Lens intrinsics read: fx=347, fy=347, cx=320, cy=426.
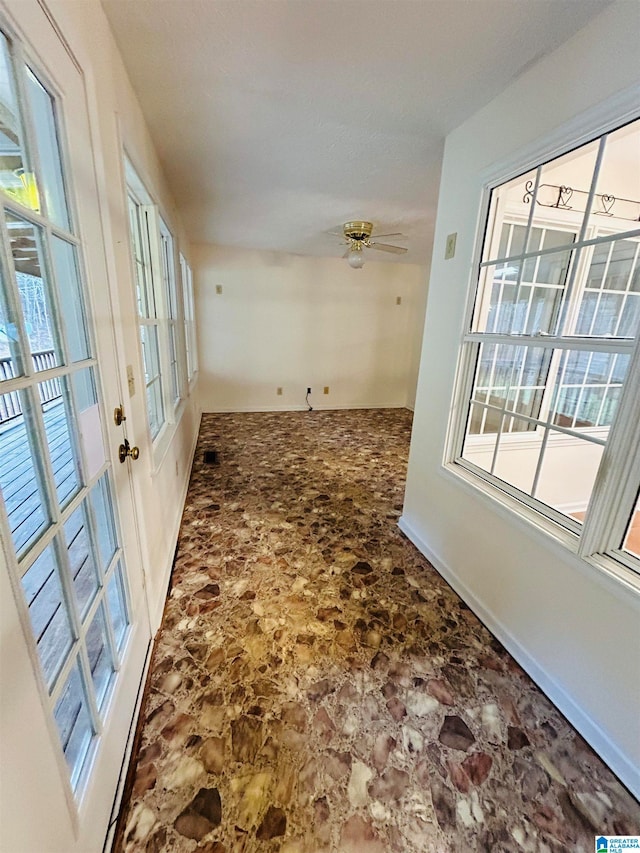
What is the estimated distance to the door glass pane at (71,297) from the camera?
85 centimetres

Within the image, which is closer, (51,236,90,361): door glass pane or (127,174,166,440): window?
(51,236,90,361): door glass pane

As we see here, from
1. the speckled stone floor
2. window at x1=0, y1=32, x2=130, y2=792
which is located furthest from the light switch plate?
the speckled stone floor

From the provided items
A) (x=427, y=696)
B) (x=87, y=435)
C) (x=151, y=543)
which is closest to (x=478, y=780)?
(x=427, y=696)

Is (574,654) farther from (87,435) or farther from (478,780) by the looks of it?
(87,435)

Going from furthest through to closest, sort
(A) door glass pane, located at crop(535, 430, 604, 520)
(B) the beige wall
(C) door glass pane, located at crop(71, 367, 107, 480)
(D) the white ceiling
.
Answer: (A) door glass pane, located at crop(535, 430, 604, 520), (D) the white ceiling, (C) door glass pane, located at crop(71, 367, 107, 480), (B) the beige wall

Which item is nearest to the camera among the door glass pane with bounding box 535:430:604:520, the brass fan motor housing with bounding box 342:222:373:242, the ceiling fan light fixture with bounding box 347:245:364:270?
the door glass pane with bounding box 535:430:604:520

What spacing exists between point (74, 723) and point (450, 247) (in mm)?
2362

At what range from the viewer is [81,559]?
896 mm

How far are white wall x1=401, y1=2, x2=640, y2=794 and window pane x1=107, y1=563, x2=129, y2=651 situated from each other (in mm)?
1580

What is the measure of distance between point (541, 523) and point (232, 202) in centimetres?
315

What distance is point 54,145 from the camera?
0.83m

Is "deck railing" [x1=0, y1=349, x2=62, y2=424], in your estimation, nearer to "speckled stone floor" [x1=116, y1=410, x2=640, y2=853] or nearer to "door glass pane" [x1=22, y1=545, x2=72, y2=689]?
"door glass pane" [x1=22, y1=545, x2=72, y2=689]

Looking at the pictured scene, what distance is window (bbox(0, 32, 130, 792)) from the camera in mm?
646

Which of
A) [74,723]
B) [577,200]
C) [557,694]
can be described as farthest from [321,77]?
[557,694]
